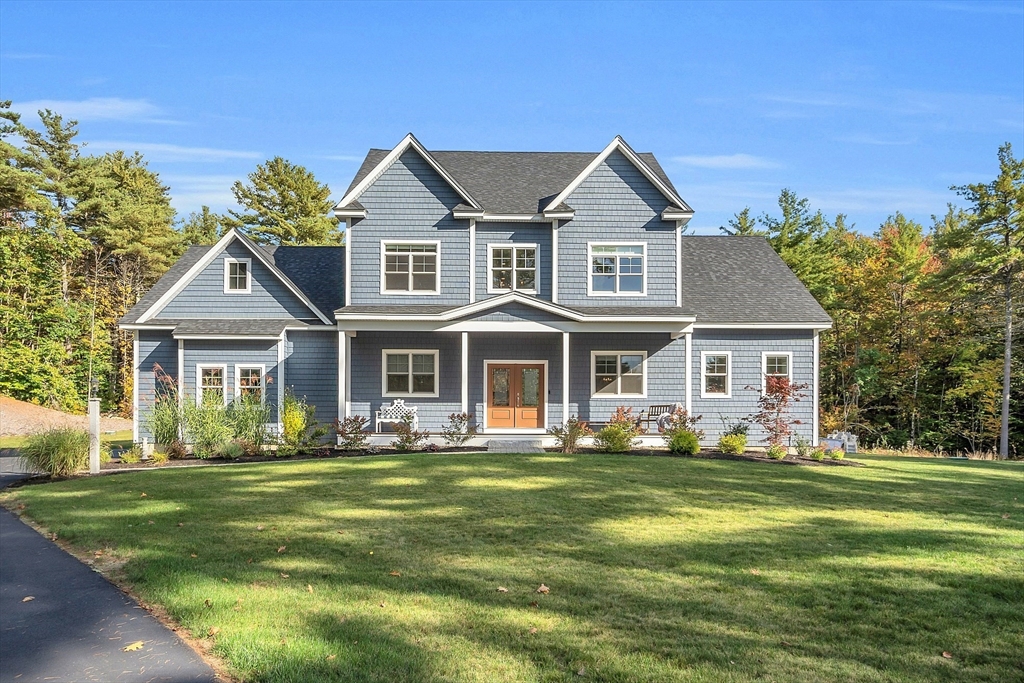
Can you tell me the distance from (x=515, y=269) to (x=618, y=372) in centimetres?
437

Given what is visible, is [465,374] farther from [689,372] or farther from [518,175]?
[518,175]

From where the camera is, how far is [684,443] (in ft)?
56.3

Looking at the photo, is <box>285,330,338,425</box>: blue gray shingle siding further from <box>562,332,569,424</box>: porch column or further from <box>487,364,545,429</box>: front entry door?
<box>562,332,569,424</box>: porch column

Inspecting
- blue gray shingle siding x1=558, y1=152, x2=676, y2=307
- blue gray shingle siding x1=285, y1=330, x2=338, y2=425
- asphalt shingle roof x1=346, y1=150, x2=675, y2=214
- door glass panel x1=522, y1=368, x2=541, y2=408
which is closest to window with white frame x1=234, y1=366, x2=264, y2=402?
blue gray shingle siding x1=285, y1=330, x2=338, y2=425

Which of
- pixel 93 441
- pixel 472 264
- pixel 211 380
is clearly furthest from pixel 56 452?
pixel 472 264

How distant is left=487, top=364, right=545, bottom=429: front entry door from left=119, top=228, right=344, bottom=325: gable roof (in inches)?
206

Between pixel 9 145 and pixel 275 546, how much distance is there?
124 ft

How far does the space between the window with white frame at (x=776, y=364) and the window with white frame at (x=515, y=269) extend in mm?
7268

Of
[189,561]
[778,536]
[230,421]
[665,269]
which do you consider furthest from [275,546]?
[665,269]

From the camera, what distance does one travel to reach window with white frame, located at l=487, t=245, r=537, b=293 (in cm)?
2077

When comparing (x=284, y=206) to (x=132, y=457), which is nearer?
(x=132, y=457)

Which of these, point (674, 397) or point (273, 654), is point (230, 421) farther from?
point (273, 654)

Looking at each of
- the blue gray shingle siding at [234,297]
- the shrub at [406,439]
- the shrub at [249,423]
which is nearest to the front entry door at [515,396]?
the shrub at [406,439]

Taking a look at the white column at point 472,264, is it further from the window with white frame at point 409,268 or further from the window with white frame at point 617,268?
the window with white frame at point 617,268
